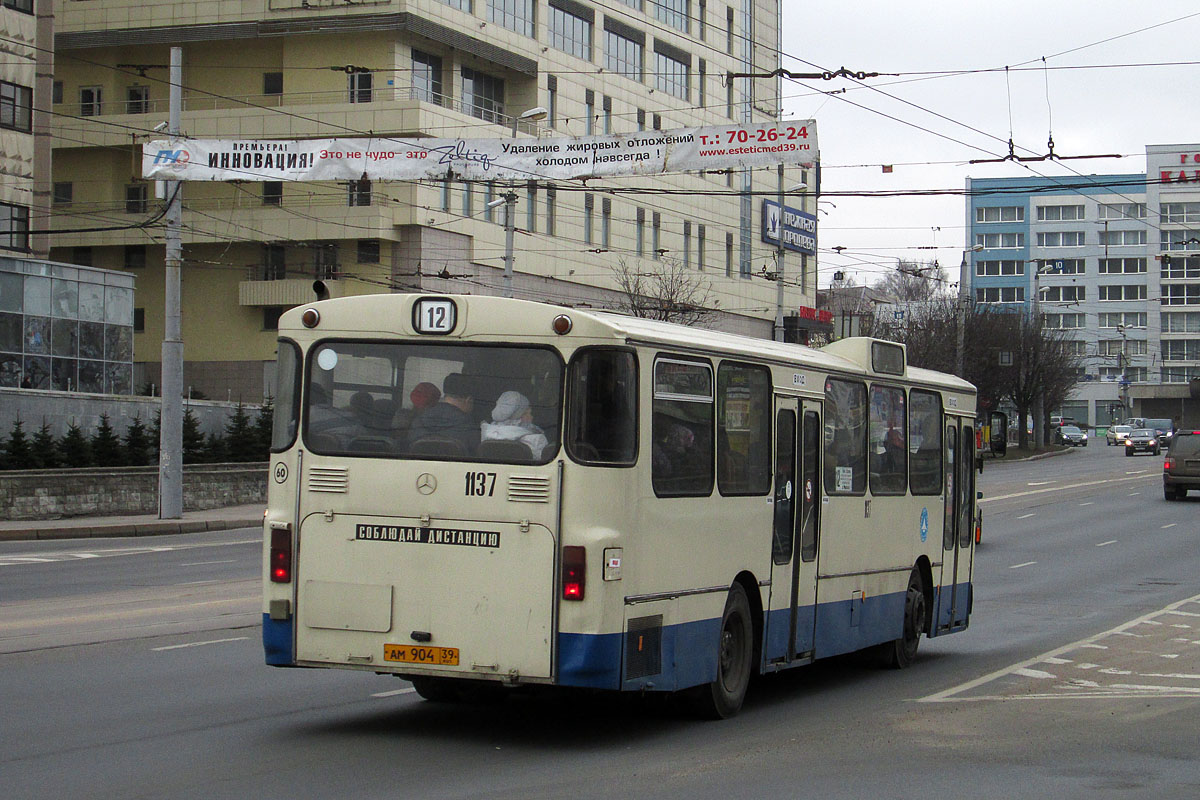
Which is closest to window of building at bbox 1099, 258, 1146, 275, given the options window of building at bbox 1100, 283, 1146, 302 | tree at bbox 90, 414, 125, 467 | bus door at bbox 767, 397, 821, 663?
window of building at bbox 1100, 283, 1146, 302

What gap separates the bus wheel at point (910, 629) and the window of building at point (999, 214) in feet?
403

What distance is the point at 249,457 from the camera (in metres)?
41.2

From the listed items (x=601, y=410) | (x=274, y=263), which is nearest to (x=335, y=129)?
(x=274, y=263)

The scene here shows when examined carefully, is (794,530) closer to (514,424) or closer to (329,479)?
(514,424)

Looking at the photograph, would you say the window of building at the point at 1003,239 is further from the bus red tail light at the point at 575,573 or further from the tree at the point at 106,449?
the bus red tail light at the point at 575,573

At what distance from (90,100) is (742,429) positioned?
54531 mm

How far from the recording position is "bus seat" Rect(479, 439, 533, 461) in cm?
865

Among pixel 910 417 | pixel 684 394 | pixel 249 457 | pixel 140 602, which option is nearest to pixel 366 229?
pixel 249 457

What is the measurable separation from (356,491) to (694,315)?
184 feet

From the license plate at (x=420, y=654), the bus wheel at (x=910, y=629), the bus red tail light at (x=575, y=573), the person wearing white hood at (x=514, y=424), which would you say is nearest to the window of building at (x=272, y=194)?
the bus wheel at (x=910, y=629)

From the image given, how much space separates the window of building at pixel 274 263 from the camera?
188 ft

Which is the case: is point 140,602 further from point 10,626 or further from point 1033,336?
point 1033,336

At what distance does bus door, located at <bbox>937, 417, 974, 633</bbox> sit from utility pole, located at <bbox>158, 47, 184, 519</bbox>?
64.7 feet

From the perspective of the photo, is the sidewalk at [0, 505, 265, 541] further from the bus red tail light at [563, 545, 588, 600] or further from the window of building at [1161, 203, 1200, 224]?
the window of building at [1161, 203, 1200, 224]
